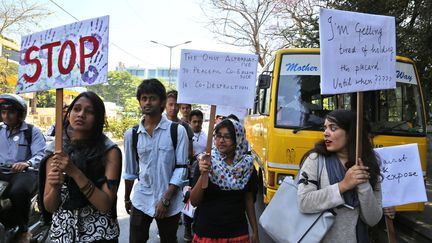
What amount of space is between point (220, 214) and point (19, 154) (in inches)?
98.8

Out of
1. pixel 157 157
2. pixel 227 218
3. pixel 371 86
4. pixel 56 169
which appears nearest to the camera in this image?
pixel 56 169

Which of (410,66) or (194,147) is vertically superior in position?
(410,66)

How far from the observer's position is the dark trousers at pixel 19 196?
3729mm

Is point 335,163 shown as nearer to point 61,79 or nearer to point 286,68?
point 61,79

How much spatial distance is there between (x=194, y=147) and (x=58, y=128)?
321cm

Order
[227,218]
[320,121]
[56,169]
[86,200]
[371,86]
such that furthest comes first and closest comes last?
[320,121]
[227,218]
[371,86]
[86,200]
[56,169]

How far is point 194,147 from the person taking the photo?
5.19 metres

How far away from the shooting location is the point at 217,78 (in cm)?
283

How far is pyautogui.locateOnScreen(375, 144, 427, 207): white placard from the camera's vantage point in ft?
8.86

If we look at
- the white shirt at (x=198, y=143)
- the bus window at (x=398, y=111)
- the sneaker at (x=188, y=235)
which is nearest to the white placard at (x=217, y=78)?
the white shirt at (x=198, y=143)

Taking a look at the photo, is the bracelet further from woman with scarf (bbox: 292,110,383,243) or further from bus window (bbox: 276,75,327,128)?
bus window (bbox: 276,75,327,128)

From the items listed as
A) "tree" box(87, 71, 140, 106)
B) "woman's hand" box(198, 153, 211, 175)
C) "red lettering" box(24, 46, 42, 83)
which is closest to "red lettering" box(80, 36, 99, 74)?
"red lettering" box(24, 46, 42, 83)

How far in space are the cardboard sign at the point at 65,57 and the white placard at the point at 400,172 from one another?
1.98 m

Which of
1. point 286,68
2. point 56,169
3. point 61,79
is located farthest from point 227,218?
point 286,68
